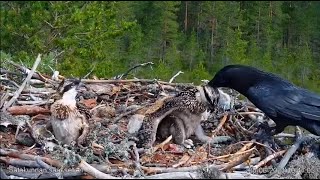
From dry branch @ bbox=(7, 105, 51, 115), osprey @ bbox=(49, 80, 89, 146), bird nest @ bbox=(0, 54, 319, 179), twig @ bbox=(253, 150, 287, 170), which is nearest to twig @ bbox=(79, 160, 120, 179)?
bird nest @ bbox=(0, 54, 319, 179)

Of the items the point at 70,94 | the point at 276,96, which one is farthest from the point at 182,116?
the point at 70,94

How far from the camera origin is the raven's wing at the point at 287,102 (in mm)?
4836

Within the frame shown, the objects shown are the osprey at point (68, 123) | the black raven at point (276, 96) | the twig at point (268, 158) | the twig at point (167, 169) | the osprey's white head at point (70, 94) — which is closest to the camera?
the twig at point (167, 169)

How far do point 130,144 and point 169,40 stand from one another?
13981 millimetres

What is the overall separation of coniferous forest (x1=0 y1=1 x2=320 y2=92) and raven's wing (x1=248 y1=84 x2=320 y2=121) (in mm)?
5492

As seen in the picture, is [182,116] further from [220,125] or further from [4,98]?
[4,98]

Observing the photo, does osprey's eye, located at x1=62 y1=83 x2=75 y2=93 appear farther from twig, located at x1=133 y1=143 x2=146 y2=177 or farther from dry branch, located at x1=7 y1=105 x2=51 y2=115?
twig, located at x1=133 y1=143 x2=146 y2=177

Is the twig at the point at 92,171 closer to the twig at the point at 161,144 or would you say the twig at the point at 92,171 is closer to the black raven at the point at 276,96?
the twig at the point at 161,144

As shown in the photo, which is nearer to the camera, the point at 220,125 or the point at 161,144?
the point at 161,144

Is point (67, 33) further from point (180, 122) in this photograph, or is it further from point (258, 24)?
point (180, 122)

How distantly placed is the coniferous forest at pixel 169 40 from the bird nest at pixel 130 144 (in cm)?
482

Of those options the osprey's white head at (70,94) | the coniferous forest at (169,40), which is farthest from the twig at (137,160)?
the coniferous forest at (169,40)

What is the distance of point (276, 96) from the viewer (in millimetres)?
4926

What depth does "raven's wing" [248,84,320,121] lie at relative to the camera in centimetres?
484
